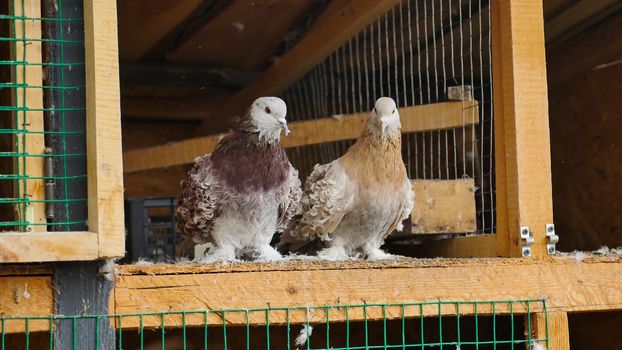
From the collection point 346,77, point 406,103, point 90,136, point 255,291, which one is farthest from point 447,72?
point 90,136

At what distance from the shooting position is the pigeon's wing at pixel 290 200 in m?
3.80

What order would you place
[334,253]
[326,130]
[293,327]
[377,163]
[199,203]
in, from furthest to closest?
1. [326,130]
2. [293,327]
3. [334,253]
4. [377,163]
5. [199,203]

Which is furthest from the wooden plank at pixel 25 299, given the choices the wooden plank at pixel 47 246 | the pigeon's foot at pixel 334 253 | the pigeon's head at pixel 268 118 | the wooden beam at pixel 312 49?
the wooden beam at pixel 312 49

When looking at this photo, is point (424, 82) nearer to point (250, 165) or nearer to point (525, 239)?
point (250, 165)

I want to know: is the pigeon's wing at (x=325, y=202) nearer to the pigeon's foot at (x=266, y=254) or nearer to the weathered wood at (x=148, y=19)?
the pigeon's foot at (x=266, y=254)

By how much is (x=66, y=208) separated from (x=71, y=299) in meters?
0.26

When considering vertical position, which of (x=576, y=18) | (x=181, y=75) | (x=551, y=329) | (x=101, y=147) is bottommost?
(x=551, y=329)

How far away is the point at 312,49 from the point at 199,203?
1.49 m

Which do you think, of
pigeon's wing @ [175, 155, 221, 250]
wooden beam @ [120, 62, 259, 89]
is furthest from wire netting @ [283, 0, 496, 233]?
pigeon's wing @ [175, 155, 221, 250]

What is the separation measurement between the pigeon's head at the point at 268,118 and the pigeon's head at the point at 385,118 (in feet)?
1.47

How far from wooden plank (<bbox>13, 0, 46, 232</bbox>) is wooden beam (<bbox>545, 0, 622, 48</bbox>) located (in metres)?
2.99

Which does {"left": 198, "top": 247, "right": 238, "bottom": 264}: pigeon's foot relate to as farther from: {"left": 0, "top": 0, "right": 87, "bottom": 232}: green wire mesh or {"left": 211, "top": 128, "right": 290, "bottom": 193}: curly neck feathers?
{"left": 0, "top": 0, "right": 87, "bottom": 232}: green wire mesh

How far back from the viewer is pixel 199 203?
366 cm

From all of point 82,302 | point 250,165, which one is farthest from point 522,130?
point 82,302
